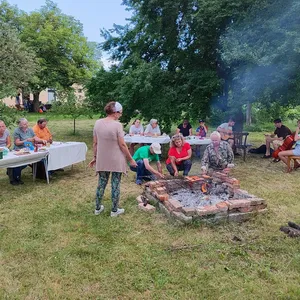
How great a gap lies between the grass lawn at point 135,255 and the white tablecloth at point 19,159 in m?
0.58

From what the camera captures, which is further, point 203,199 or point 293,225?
point 203,199

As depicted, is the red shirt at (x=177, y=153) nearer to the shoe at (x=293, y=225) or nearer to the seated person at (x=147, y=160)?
the seated person at (x=147, y=160)

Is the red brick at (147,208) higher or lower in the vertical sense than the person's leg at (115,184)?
lower

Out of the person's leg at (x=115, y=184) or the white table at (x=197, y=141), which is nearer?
the person's leg at (x=115, y=184)

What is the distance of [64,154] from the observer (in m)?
5.89

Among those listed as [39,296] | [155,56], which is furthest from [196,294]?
[155,56]

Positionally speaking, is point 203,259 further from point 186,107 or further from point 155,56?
point 155,56

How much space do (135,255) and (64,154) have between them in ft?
11.2

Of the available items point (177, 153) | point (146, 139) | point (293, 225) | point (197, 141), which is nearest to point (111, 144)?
point (177, 153)

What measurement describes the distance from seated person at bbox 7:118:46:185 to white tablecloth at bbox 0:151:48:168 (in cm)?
53

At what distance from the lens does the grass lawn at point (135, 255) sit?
248 centimetres

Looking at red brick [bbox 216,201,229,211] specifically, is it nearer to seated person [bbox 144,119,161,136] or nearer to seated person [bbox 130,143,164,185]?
seated person [bbox 130,143,164,185]

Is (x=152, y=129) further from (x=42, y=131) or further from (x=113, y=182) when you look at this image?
(x=113, y=182)

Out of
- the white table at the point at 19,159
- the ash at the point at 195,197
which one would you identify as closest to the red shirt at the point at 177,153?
the ash at the point at 195,197
